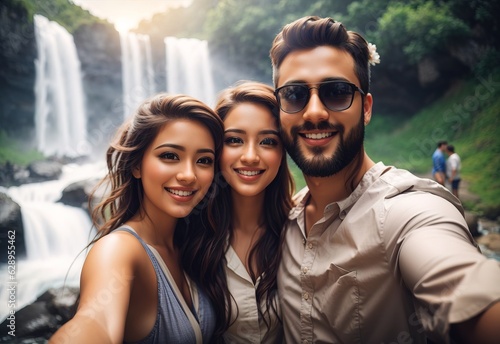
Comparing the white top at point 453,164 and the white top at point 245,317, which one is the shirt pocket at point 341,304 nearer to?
the white top at point 245,317

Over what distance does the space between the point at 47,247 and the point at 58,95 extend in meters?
12.7

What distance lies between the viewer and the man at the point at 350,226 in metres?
1.04

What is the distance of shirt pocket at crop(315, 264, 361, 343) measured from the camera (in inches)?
56.5

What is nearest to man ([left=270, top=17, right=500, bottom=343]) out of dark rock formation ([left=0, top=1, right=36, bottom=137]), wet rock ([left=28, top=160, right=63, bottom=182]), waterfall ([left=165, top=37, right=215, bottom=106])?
wet rock ([left=28, top=160, right=63, bottom=182])

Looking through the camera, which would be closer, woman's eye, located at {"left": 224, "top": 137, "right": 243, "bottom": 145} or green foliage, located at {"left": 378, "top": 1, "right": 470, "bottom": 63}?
woman's eye, located at {"left": 224, "top": 137, "right": 243, "bottom": 145}

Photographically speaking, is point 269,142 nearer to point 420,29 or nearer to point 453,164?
point 453,164

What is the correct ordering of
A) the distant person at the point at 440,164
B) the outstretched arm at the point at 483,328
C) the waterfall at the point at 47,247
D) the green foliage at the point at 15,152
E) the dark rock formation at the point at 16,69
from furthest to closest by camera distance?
1. the green foliage at the point at 15,152
2. the dark rock formation at the point at 16,69
3. the distant person at the point at 440,164
4. the waterfall at the point at 47,247
5. the outstretched arm at the point at 483,328

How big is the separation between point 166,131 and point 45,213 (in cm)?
747

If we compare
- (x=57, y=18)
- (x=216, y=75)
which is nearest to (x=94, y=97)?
(x=57, y=18)

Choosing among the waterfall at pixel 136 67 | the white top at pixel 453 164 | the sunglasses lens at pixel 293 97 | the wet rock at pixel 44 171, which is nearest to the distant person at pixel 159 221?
the sunglasses lens at pixel 293 97

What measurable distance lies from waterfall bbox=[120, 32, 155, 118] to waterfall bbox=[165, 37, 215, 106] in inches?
46.7

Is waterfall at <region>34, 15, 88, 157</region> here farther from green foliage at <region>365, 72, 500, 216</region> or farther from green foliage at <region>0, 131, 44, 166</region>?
green foliage at <region>365, 72, 500, 216</region>

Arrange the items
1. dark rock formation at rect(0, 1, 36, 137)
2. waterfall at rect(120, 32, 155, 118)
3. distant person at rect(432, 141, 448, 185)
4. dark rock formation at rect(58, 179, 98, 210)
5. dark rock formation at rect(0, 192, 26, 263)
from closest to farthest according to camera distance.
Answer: dark rock formation at rect(0, 192, 26, 263), distant person at rect(432, 141, 448, 185), dark rock formation at rect(58, 179, 98, 210), dark rock formation at rect(0, 1, 36, 137), waterfall at rect(120, 32, 155, 118)

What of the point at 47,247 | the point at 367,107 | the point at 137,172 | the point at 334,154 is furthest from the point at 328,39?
the point at 47,247
